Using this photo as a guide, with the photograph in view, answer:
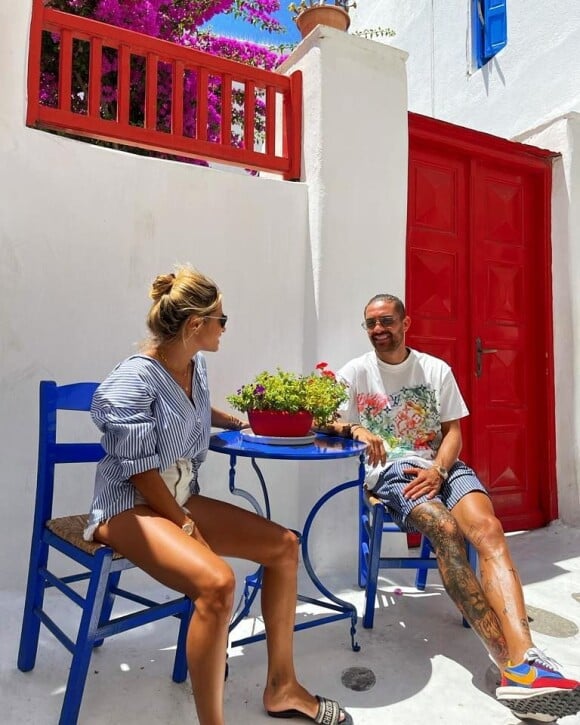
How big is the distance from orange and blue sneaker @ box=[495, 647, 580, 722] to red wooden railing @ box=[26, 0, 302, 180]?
2630 millimetres

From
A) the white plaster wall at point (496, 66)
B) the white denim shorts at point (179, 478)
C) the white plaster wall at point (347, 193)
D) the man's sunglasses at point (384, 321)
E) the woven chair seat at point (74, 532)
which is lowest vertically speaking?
the woven chair seat at point (74, 532)

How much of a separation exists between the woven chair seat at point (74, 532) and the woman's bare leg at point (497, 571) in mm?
1261

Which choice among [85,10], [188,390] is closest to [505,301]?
[188,390]

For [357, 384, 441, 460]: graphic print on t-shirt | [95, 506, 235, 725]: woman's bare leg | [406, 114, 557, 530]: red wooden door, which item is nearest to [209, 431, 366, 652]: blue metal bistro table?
[357, 384, 441, 460]: graphic print on t-shirt

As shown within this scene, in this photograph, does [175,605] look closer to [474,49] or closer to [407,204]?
[407,204]

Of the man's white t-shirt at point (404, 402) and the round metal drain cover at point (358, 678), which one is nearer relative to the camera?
the round metal drain cover at point (358, 678)

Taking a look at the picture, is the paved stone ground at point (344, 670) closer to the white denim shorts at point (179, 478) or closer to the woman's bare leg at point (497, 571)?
the woman's bare leg at point (497, 571)

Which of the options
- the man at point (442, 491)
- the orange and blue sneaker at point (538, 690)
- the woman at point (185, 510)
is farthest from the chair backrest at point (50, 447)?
the orange and blue sneaker at point (538, 690)

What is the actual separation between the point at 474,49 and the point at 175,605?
240 inches

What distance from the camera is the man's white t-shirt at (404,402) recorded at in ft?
8.84

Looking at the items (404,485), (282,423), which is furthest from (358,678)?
(282,423)

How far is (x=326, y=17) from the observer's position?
3.35 metres

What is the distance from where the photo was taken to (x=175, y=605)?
193 centimetres

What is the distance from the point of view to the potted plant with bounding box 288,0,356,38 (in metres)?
3.34
